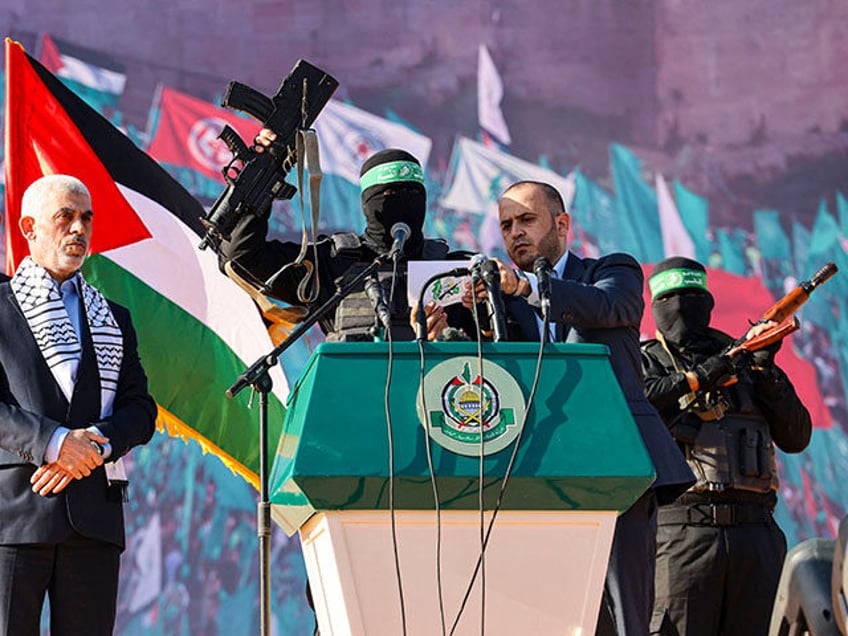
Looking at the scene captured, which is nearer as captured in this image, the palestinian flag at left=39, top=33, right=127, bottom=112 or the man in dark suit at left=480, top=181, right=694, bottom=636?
the man in dark suit at left=480, top=181, right=694, bottom=636

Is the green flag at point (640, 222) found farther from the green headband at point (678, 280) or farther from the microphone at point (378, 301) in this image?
the microphone at point (378, 301)

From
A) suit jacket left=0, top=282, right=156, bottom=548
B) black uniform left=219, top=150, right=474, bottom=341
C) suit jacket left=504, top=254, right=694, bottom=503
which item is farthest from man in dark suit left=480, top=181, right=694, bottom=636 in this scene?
suit jacket left=0, top=282, right=156, bottom=548

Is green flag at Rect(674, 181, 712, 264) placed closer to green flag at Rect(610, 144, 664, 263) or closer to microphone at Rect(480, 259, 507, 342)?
green flag at Rect(610, 144, 664, 263)

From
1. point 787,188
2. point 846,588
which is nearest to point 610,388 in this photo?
point 846,588

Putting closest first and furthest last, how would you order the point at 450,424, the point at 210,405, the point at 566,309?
the point at 450,424 < the point at 566,309 < the point at 210,405

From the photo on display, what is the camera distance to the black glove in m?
5.16

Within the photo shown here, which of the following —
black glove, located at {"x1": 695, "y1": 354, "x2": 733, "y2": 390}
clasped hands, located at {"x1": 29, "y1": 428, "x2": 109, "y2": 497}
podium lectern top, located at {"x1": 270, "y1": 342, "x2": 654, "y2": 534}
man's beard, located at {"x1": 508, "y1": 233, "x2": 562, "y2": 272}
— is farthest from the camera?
black glove, located at {"x1": 695, "y1": 354, "x2": 733, "y2": 390}

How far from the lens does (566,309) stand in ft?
11.7

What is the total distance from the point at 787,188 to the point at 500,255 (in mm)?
1708

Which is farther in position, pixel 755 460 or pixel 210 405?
pixel 210 405

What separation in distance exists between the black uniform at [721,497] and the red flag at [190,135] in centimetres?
296

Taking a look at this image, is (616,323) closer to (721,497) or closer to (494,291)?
(494,291)

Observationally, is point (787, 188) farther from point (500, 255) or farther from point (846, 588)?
point (846, 588)

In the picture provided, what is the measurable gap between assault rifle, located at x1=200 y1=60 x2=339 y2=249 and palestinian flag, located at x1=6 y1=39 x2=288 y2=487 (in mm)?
1960
